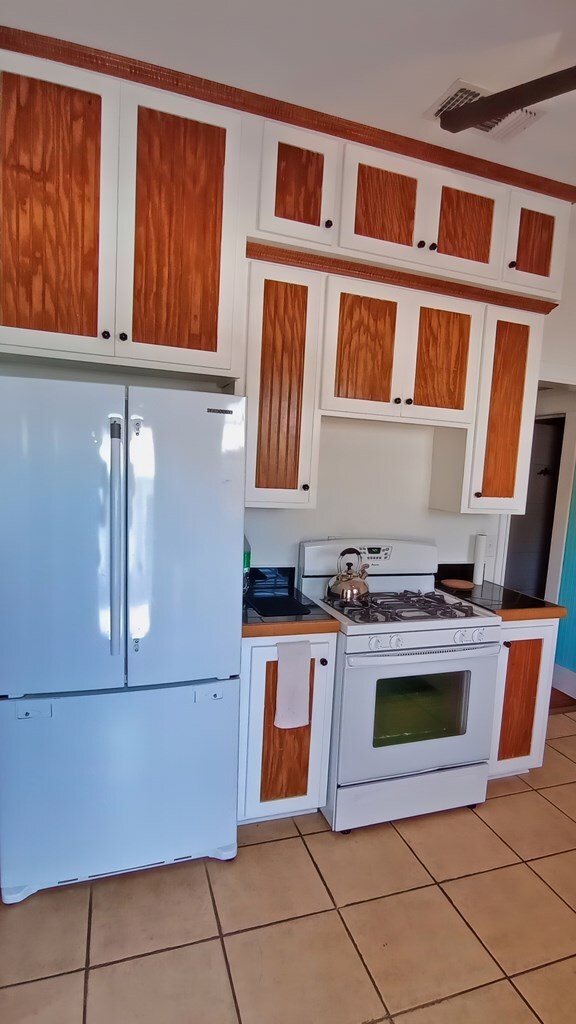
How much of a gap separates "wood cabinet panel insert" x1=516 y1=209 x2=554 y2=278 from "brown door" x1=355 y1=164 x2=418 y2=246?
59 cm

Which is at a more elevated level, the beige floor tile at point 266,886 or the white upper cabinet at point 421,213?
the white upper cabinet at point 421,213

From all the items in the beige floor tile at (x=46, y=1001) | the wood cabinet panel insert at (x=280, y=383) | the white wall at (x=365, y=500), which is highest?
the wood cabinet panel insert at (x=280, y=383)

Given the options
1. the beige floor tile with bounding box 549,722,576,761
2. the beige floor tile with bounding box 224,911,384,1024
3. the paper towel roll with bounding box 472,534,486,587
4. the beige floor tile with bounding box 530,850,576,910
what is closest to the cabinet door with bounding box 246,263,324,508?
the paper towel roll with bounding box 472,534,486,587

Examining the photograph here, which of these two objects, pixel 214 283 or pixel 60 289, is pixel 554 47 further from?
pixel 60 289

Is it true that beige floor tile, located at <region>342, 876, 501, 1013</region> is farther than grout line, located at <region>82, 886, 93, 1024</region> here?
Yes

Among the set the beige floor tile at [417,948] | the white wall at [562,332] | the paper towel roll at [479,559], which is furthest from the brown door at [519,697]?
the white wall at [562,332]

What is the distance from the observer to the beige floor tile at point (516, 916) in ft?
5.63

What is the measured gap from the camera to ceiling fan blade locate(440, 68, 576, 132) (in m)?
1.39

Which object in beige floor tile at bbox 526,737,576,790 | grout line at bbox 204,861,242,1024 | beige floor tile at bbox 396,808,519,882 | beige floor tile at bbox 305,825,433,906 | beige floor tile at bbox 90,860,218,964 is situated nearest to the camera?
grout line at bbox 204,861,242,1024

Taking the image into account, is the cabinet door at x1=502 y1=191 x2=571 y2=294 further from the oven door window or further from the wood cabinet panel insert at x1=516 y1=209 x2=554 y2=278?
the oven door window

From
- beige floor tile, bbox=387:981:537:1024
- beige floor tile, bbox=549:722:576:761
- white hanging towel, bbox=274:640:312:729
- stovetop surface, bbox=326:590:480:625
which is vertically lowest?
beige floor tile, bbox=549:722:576:761

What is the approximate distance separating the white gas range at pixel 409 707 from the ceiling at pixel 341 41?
6.44 ft

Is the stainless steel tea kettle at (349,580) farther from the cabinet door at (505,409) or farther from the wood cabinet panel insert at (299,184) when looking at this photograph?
the wood cabinet panel insert at (299,184)

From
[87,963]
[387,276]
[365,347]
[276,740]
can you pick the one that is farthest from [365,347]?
[87,963]
